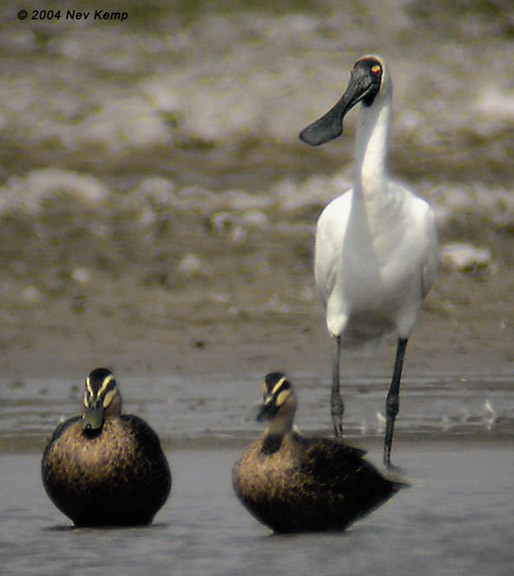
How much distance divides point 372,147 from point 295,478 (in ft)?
9.34

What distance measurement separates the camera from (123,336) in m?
A: 13.6

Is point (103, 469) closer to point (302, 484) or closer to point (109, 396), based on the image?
point (109, 396)

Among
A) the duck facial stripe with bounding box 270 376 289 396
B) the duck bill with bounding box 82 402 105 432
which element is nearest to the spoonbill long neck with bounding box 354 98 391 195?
the duck facial stripe with bounding box 270 376 289 396

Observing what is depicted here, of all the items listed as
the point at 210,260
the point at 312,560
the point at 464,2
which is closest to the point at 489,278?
the point at 210,260

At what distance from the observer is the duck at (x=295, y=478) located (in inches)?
298

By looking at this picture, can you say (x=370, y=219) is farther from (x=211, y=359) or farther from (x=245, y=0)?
(x=245, y=0)

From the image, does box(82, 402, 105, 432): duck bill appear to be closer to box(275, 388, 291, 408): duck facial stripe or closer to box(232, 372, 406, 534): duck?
box(232, 372, 406, 534): duck

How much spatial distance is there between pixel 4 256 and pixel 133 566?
28.1 feet

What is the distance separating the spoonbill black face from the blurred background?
388 centimetres

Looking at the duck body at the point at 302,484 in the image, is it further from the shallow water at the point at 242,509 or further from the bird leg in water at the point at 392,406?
the bird leg in water at the point at 392,406

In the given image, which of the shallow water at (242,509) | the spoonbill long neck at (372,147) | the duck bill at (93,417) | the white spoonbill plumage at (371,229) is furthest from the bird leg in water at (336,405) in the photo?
the duck bill at (93,417)

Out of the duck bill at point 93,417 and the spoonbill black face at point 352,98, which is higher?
the spoonbill black face at point 352,98

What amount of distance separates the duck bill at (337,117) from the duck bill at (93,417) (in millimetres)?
2663

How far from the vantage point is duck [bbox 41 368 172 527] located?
7.70 metres
